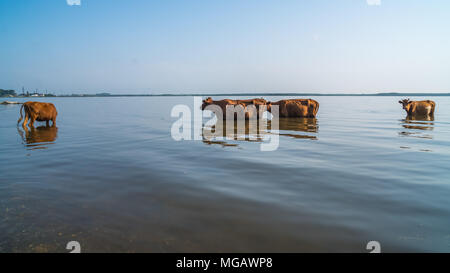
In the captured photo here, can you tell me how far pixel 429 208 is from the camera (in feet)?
12.8

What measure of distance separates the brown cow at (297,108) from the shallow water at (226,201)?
14.1 m

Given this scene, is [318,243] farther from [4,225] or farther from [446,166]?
[446,166]

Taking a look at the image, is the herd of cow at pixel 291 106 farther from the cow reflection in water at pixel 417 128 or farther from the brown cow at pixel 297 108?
the cow reflection in water at pixel 417 128

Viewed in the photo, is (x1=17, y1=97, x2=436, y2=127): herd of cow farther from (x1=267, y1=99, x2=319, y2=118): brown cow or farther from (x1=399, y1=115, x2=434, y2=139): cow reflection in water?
(x1=399, y1=115, x2=434, y2=139): cow reflection in water

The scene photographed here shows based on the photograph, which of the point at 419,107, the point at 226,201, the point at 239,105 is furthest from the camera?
the point at 419,107

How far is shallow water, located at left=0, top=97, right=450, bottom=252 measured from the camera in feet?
9.99

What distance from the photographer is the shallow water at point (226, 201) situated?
304cm

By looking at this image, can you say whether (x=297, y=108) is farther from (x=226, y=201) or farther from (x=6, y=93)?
(x=6, y=93)

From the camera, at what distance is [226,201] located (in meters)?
4.22

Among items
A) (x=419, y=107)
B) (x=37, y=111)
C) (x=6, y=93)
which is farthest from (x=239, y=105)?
(x=6, y=93)

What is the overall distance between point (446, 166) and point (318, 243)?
18.4 ft

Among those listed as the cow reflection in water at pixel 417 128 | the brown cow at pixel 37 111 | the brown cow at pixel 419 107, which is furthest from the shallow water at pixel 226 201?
the brown cow at pixel 419 107

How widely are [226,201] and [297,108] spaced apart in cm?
1900
